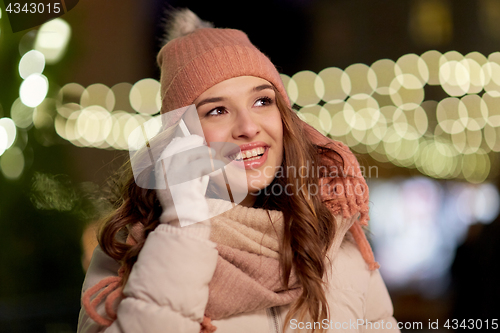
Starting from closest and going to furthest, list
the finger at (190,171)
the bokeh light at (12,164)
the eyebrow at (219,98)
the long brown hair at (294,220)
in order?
the finger at (190,171) → the long brown hair at (294,220) → the eyebrow at (219,98) → the bokeh light at (12,164)

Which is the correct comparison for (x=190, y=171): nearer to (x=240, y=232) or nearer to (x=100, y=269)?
(x=240, y=232)

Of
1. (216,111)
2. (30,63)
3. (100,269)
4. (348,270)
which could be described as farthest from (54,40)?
(348,270)

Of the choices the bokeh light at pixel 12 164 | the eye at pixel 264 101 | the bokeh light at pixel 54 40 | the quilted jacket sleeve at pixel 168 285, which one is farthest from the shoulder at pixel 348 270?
the bokeh light at pixel 54 40

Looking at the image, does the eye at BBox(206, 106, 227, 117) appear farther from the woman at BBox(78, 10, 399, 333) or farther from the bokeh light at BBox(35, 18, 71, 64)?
the bokeh light at BBox(35, 18, 71, 64)

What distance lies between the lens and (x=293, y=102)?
2.46 meters

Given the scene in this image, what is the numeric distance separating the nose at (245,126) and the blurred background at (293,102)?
0.62 meters

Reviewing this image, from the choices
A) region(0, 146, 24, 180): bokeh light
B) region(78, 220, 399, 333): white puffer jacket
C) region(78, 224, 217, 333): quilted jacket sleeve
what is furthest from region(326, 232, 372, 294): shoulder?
region(0, 146, 24, 180): bokeh light

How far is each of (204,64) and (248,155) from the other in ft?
1.36

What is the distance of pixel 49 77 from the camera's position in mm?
2777

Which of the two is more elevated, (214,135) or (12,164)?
(214,135)

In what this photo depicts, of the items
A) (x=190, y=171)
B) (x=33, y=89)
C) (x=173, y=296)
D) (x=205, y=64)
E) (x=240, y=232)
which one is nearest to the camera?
(x=173, y=296)

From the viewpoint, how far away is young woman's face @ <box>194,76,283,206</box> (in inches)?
55.8

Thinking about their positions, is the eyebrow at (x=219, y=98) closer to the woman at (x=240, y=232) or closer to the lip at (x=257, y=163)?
the woman at (x=240, y=232)

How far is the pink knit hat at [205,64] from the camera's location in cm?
148
